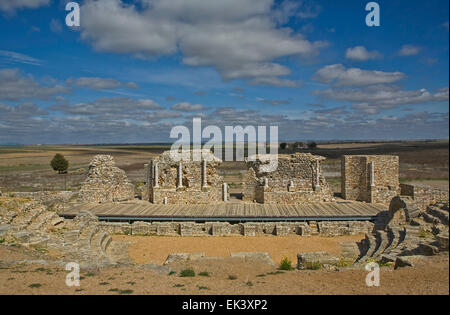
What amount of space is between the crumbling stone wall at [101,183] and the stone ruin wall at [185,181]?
2.79 metres

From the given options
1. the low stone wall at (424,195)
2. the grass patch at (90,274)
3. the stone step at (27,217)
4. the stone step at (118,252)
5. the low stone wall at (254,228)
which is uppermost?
the low stone wall at (424,195)

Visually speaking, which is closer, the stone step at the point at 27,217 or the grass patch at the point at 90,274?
the grass patch at the point at 90,274

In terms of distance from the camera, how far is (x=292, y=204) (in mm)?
18219

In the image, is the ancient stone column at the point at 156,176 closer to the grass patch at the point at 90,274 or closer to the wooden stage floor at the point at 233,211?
the wooden stage floor at the point at 233,211

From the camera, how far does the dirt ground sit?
658 cm

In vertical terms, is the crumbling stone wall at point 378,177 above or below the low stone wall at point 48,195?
above

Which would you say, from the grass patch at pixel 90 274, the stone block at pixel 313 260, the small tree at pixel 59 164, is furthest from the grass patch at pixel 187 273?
the small tree at pixel 59 164

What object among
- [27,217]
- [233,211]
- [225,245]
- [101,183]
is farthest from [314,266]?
[101,183]

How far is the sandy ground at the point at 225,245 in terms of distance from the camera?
12909 mm

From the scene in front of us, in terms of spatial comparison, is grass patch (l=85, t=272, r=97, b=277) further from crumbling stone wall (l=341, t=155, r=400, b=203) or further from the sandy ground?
crumbling stone wall (l=341, t=155, r=400, b=203)

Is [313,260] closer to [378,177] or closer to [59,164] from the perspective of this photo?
[378,177]

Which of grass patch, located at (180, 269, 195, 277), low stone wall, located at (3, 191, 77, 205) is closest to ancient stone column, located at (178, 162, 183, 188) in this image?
low stone wall, located at (3, 191, 77, 205)
